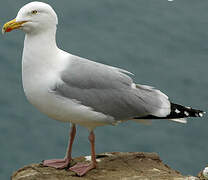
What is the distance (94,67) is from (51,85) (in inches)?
13.2

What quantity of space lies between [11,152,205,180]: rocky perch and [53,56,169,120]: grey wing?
14.4 inches

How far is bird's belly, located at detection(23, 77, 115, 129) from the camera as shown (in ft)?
9.79

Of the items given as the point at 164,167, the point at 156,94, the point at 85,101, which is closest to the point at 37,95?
the point at 85,101

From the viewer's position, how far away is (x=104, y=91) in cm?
316

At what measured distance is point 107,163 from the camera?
11.3 ft

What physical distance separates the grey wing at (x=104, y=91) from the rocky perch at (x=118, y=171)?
1.20 feet

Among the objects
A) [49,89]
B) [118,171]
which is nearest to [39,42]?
[49,89]

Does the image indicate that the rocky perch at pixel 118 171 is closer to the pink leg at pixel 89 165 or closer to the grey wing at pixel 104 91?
the pink leg at pixel 89 165

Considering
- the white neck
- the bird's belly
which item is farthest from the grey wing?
the white neck

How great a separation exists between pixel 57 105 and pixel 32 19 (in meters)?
0.53

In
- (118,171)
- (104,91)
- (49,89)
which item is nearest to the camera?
(49,89)

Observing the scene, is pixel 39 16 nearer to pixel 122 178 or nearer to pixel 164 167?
pixel 122 178

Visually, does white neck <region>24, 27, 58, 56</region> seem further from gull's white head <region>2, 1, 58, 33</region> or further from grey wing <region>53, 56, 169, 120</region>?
grey wing <region>53, 56, 169, 120</region>

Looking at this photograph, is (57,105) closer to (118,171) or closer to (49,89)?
(49,89)
